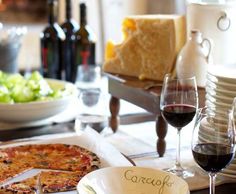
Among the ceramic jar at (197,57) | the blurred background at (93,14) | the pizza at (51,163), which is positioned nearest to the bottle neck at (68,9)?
the ceramic jar at (197,57)

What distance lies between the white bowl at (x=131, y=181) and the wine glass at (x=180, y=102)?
0.64 feet

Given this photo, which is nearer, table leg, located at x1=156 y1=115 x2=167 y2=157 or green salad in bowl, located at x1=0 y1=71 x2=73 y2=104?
table leg, located at x1=156 y1=115 x2=167 y2=157

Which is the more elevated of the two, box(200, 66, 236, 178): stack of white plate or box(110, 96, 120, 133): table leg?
box(200, 66, 236, 178): stack of white plate

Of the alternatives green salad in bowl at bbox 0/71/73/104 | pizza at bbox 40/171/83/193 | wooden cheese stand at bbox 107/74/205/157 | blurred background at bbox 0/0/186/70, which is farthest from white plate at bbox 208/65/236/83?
blurred background at bbox 0/0/186/70

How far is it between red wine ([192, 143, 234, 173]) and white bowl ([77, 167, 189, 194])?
57 millimetres

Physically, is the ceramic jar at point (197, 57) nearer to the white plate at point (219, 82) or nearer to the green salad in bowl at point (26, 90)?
the white plate at point (219, 82)

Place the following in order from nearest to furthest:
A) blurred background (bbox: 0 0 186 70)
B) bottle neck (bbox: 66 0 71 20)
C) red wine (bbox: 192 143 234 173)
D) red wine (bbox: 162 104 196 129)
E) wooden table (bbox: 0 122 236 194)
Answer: red wine (bbox: 192 143 234 173) → red wine (bbox: 162 104 196 129) → wooden table (bbox: 0 122 236 194) → bottle neck (bbox: 66 0 71 20) → blurred background (bbox: 0 0 186 70)

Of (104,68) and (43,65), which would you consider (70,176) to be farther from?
(43,65)

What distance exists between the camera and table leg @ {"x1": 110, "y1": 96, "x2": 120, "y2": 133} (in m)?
1.72

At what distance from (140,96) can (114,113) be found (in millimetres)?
245

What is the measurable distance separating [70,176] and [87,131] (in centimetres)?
25

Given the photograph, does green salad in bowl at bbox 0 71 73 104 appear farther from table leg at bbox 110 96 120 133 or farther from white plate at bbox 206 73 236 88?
white plate at bbox 206 73 236 88

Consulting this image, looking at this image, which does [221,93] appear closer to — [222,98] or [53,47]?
[222,98]

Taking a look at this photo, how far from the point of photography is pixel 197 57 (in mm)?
1441
